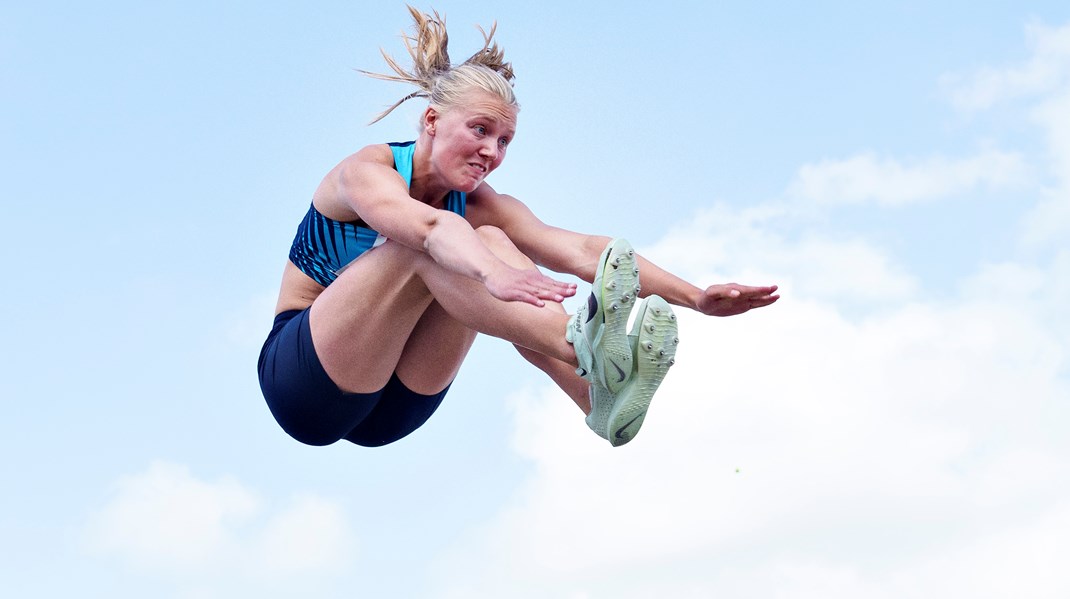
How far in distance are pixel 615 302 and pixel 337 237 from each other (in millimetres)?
1490

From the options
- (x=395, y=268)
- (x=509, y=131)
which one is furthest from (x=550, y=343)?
(x=509, y=131)

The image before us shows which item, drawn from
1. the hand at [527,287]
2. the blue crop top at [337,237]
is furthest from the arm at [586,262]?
the hand at [527,287]

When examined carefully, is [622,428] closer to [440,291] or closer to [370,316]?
[440,291]

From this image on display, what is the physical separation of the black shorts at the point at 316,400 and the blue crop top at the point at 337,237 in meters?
0.24

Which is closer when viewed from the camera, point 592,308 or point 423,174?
point 592,308

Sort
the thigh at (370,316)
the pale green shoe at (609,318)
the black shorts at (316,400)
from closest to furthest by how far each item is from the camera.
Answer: the pale green shoe at (609,318)
the thigh at (370,316)
the black shorts at (316,400)

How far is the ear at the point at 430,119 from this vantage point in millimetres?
4957

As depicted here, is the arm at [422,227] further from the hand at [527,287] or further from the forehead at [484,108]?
the forehead at [484,108]

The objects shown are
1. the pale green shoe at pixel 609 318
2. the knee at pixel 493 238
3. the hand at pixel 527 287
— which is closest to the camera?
the hand at pixel 527 287

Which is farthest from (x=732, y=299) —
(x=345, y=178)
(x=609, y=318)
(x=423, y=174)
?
(x=345, y=178)

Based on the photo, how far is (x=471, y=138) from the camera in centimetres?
482

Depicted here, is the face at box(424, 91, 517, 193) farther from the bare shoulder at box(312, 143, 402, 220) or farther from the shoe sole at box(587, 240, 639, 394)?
the shoe sole at box(587, 240, 639, 394)

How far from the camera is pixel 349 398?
5172 millimetres

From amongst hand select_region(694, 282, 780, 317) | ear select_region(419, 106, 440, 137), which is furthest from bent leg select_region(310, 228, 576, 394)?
hand select_region(694, 282, 780, 317)
